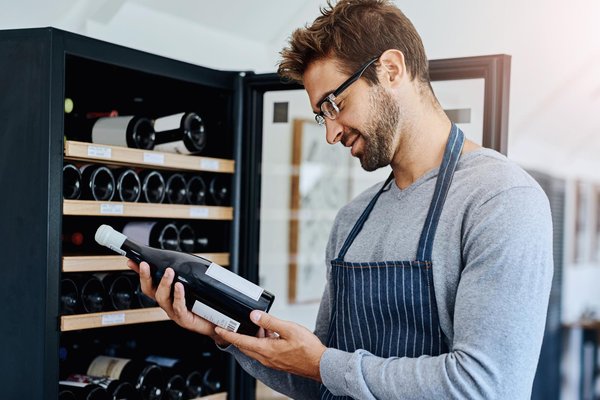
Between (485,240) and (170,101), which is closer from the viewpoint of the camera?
(485,240)

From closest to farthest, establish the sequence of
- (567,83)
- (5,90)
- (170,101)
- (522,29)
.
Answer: (5,90) < (170,101) < (522,29) < (567,83)

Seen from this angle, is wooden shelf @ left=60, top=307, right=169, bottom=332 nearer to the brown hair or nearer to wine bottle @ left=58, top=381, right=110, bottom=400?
wine bottle @ left=58, top=381, right=110, bottom=400

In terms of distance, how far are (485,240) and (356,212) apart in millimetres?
469

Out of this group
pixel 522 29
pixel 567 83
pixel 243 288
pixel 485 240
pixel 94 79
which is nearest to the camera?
pixel 485 240

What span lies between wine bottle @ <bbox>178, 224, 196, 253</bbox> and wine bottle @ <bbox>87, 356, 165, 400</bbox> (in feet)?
1.19

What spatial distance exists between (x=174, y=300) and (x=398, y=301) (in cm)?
49

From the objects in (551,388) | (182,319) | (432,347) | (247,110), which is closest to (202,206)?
(247,110)

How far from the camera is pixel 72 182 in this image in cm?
195

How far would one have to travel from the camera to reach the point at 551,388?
6148 millimetres

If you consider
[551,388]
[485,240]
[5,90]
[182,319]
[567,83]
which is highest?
[567,83]

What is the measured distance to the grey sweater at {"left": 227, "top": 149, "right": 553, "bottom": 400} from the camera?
119 cm

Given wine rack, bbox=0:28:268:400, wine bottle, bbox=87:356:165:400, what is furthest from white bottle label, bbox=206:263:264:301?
wine bottle, bbox=87:356:165:400

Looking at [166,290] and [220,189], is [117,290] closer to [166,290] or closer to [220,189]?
[220,189]

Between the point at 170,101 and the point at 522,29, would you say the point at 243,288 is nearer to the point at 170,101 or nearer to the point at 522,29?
the point at 170,101
